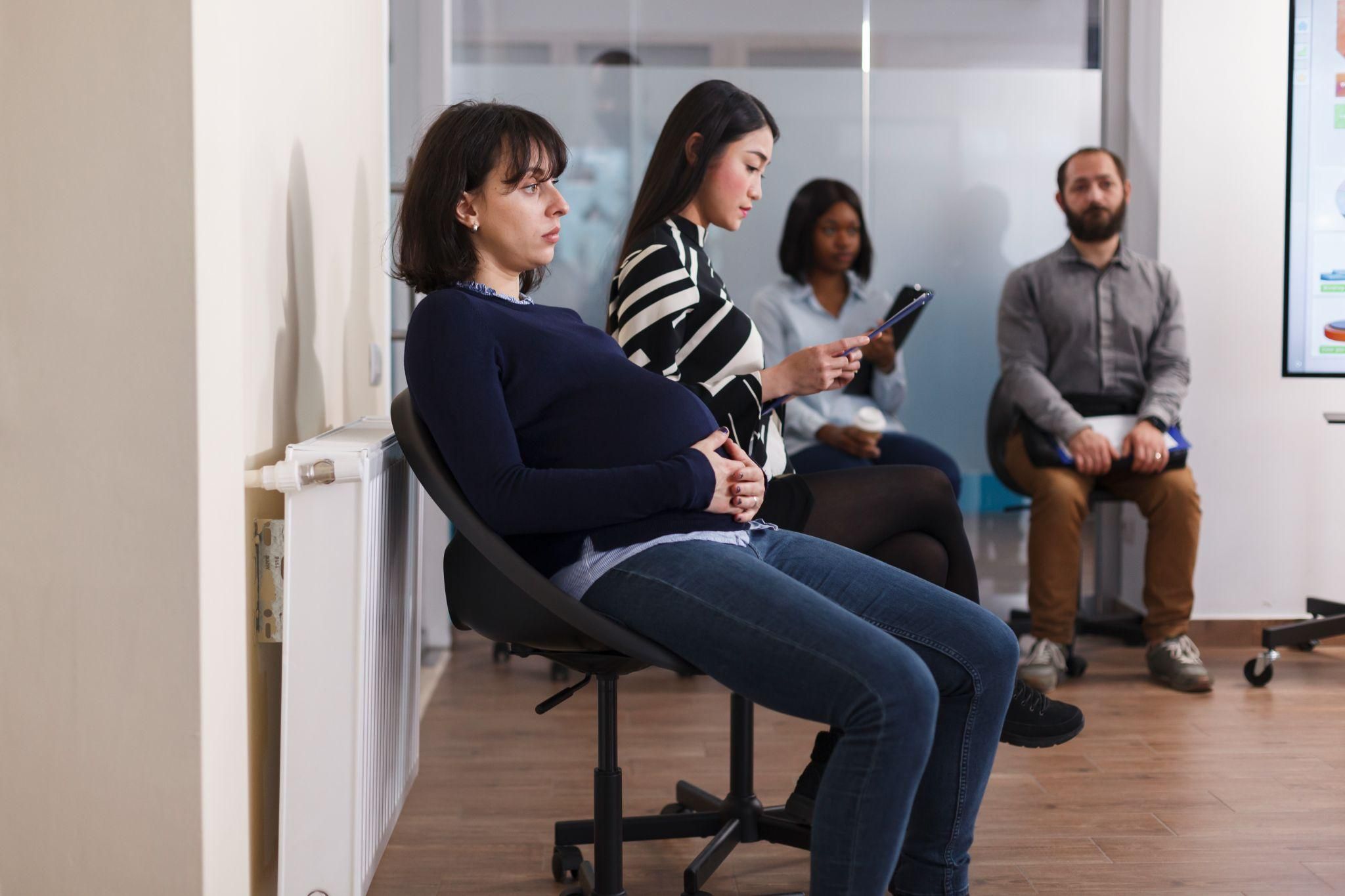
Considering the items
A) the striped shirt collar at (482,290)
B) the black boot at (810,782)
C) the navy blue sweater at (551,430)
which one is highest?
the striped shirt collar at (482,290)

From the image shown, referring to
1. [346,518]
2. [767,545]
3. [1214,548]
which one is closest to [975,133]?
[1214,548]

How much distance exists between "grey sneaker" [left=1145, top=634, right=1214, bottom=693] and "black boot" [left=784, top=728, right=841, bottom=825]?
1.60 m

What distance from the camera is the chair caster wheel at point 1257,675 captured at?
3.28 meters

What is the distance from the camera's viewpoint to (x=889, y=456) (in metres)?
3.54

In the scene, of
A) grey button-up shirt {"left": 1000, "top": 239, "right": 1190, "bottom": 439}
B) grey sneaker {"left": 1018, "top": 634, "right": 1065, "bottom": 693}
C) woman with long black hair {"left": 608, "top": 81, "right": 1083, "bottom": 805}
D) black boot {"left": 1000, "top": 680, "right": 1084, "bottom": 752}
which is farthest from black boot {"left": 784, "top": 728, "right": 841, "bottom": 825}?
grey button-up shirt {"left": 1000, "top": 239, "right": 1190, "bottom": 439}

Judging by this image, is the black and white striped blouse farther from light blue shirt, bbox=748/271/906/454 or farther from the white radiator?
light blue shirt, bbox=748/271/906/454

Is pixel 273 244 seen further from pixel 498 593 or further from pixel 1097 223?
pixel 1097 223

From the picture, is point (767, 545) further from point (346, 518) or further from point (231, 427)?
point (231, 427)

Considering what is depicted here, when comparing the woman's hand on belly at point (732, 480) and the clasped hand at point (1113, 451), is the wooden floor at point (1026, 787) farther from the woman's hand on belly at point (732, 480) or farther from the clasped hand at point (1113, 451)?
the woman's hand on belly at point (732, 480)

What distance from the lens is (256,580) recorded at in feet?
5.35

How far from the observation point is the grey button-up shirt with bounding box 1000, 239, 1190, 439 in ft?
11.9

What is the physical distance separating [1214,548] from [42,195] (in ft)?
11.5

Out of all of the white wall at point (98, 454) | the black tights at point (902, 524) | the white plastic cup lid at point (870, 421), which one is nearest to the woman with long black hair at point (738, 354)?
the black tights at point (902, 524)

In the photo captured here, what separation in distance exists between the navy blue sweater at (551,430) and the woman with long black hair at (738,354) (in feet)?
0.76
